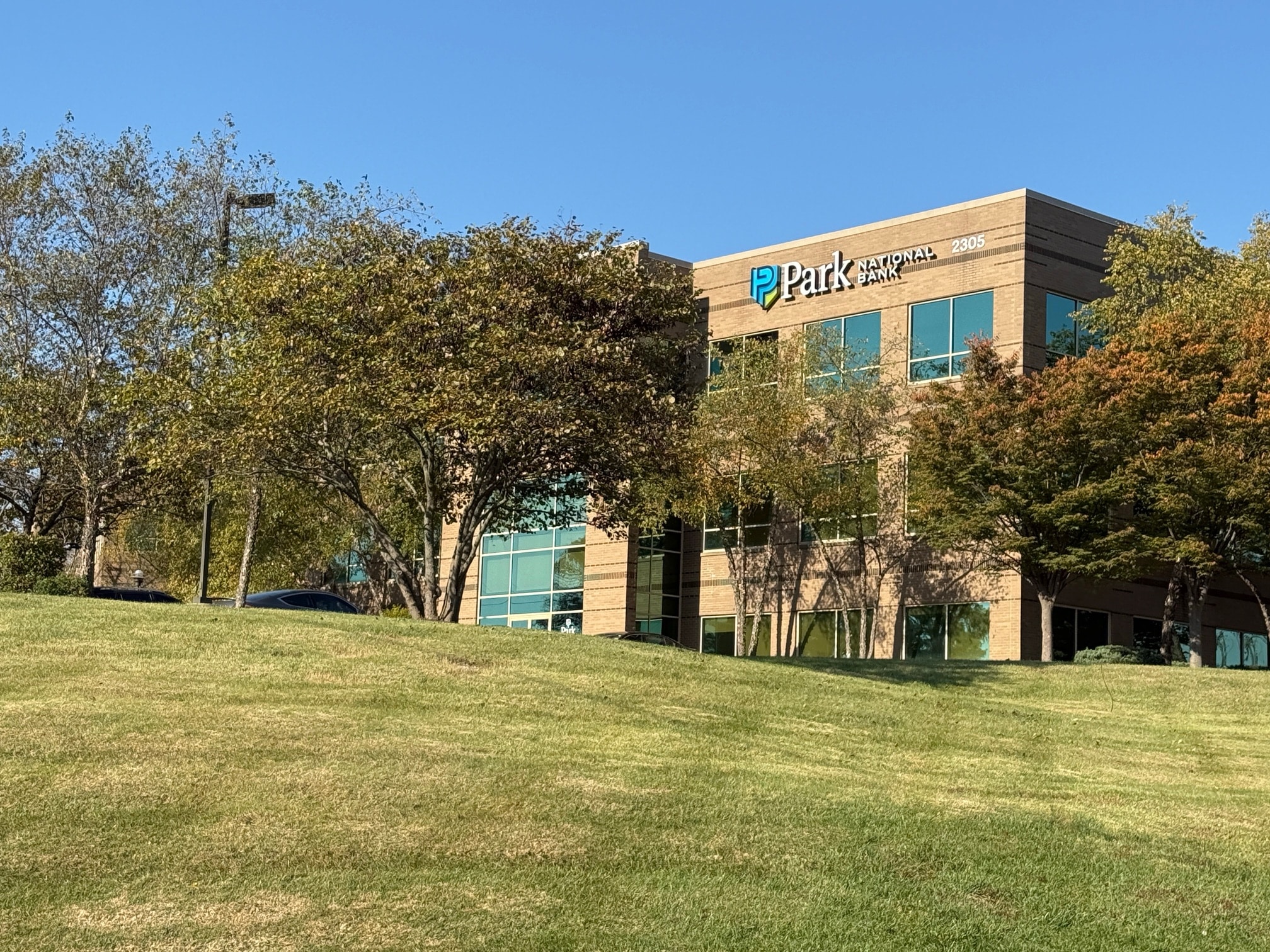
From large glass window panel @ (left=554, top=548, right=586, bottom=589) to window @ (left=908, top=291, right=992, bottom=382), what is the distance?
12665mm

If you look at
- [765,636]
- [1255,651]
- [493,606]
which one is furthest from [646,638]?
[1255,651]

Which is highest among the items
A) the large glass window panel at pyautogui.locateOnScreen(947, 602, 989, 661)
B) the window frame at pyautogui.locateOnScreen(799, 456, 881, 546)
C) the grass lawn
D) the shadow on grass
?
the window frame at pyautogui.locateOnScreen(799, 456, 881, 546)

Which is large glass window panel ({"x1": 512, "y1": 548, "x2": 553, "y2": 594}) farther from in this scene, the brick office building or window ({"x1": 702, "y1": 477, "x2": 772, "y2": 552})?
window ({"x1": 702, "y1": 477, "x2": 772, "y2": 552})

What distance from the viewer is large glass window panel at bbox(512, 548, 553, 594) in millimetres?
48406

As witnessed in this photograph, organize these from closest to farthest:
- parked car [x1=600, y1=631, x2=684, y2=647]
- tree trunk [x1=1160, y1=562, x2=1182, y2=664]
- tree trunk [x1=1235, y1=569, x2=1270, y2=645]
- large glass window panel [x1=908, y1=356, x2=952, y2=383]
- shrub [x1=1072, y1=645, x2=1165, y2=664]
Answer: shrub [x1=1072, y1=645, x2=1165, y2=664]
tree trunk [x1=1235, y1=569, x2=1270, y2=645]
parked car [x1=600, y1=631, x2=684, y2=647]
tree trunk [x1=1160, y1=562, x2=1182, y2=664]
large glass window panel [x1=908, y1=356, x2=952, y2=383]

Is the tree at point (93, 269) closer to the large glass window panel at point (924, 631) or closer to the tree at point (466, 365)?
the tree at point (466, 365)

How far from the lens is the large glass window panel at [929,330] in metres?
41.2

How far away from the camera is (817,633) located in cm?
4309

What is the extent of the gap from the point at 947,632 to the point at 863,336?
891cm

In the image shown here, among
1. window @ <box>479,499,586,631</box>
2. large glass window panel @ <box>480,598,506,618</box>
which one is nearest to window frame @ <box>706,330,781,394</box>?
window @ <box>479,499,586,631</box>

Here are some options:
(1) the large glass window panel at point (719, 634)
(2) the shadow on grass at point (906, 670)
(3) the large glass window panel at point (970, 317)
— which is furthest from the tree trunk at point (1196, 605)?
(1) the large glass window panel at point (719, 634)

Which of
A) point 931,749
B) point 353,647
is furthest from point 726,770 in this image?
point 353,647

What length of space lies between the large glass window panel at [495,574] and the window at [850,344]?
44.9ft

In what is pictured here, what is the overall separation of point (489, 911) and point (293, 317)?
55.8 ft
